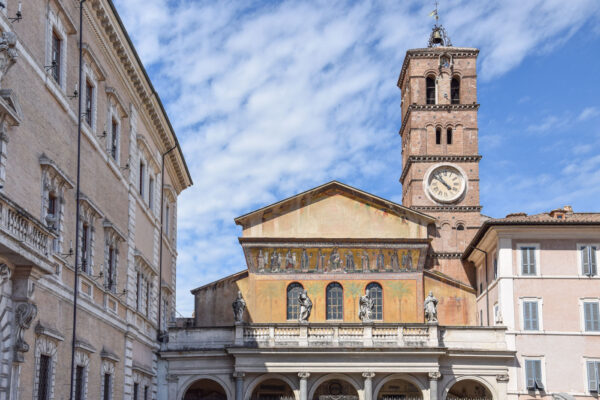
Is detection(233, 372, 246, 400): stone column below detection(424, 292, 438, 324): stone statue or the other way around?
below

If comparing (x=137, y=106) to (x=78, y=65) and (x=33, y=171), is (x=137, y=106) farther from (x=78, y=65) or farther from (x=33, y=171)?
(x=33, y=171)

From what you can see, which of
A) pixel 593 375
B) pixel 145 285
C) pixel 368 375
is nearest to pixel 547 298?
pixel 593 375

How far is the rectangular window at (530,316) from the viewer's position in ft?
118

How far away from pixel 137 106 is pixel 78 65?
845 cm

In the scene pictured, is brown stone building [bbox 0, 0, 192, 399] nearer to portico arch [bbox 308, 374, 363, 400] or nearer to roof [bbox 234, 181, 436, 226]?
portico arch [bbox 308, 374, 363, 400]

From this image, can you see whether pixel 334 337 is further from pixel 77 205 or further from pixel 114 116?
pixel 77 205

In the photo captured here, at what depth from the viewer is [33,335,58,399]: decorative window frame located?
18.5m

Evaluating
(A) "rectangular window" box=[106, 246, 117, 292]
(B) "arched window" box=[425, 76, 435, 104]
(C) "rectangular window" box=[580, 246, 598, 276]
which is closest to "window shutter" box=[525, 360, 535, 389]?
(C) "rectangular window" box=[580, 246, 598, 276]

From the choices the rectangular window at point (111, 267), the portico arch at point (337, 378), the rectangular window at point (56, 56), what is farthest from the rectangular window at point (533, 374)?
the rectangular window at point (56, 56)

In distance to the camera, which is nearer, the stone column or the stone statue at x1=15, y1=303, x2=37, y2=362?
the stone statue at x1=15, y1=303, x2=37, y2=362

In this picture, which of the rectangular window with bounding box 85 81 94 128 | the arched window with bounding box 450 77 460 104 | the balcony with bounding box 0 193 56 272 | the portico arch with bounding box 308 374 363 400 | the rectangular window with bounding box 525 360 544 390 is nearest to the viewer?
the balcony with bounding box 0 193 56 272

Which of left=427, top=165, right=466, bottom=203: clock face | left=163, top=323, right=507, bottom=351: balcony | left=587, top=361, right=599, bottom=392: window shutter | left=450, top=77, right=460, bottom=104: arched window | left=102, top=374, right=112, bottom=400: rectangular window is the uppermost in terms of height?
left=450, top=77, right=460, bottom=104: arched window

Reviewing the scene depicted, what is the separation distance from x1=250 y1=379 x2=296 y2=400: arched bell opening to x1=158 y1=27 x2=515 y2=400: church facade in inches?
1.8

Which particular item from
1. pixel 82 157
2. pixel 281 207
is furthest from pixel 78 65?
pixel 281 207
